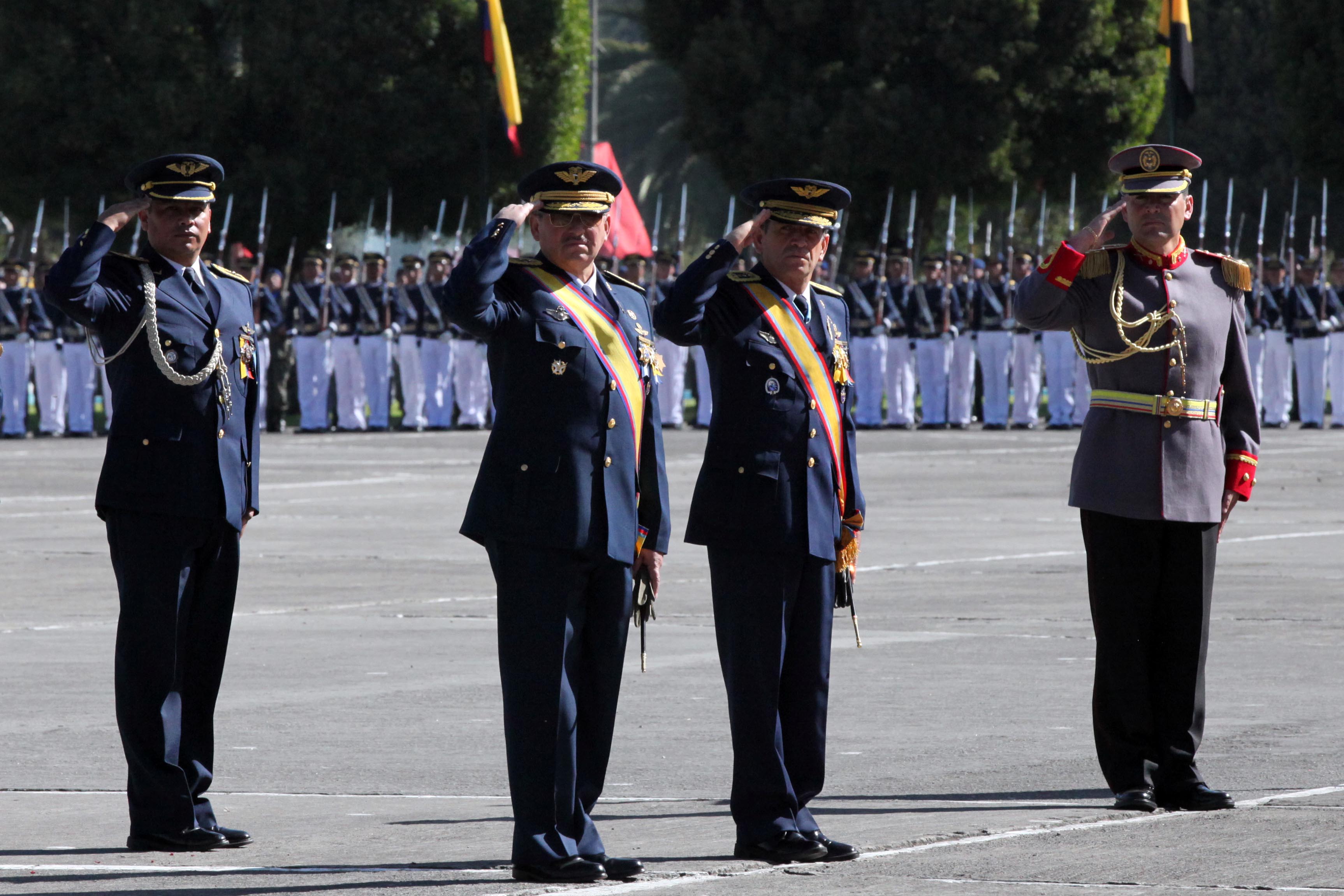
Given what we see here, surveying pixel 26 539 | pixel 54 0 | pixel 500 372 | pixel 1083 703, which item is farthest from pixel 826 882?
pixel 54 0

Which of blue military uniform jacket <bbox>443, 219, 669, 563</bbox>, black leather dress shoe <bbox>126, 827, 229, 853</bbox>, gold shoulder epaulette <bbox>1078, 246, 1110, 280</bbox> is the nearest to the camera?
blue military uniform jacket <bbox>443, 219, 669, 563</bbox>

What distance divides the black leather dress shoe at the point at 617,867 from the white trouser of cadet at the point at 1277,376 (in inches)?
952

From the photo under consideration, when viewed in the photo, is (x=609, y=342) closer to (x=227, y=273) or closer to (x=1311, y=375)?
(x=227, y=273)

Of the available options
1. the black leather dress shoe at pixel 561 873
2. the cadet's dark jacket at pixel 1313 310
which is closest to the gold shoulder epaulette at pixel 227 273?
the black leather dress shoe at pixel 561 873

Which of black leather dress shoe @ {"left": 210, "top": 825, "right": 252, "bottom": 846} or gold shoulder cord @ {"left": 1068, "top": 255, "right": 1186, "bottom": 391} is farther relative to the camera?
gold shoulder cord @ {"left": 1068, "top": 255, "right": 1186, "bottom": 391}

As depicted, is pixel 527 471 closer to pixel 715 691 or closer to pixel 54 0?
pixel 715 691

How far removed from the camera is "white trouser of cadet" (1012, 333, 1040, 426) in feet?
95.0

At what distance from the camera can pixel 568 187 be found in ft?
19.7

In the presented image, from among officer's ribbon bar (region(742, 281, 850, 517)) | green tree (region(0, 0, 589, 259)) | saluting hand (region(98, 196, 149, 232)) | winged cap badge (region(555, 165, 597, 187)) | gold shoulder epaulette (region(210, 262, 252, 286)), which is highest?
green tree (region(0, 0, 589, 259))

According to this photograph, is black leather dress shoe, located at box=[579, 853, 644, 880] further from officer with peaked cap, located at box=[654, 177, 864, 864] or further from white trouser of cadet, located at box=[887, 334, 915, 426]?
white trouser of cadet, located at box=[887, 334, 915, 426]

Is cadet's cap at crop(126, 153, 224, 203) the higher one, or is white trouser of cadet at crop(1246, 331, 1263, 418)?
cadet's cap at crop(126, 153, 224, 203)

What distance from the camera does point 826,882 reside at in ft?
19.2

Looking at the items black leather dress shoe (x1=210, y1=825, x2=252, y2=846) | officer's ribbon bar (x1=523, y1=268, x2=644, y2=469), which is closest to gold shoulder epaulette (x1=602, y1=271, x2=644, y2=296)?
officer's ribbon bar (x1=523, y1=268, x2=644, y2=469)

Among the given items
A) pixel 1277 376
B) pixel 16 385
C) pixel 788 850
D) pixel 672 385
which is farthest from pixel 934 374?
pixel 788 850
